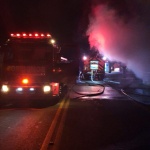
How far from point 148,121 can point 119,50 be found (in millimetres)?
17618

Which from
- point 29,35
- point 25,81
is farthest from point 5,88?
point 29,35

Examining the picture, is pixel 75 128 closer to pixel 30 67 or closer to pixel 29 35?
pixel 30 67

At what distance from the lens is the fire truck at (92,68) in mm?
34956

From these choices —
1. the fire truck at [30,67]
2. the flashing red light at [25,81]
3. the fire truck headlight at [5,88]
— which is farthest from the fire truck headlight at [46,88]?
the fire truck headlight at [5,88]

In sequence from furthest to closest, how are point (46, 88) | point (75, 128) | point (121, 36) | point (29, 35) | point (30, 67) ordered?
point (121, 36)
point (29, 35)
point (30, 67)
point (46, 88)
point (75, 128)

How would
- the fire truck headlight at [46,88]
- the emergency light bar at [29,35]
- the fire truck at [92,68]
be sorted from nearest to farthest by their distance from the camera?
1. the fire truck headlight at [46,88]
2. the emergency light bar at [29,35]
3. the fire truck at [92,68]

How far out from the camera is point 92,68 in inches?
1427

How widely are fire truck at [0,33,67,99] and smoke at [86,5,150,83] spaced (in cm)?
959

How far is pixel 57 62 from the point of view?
15453 mm

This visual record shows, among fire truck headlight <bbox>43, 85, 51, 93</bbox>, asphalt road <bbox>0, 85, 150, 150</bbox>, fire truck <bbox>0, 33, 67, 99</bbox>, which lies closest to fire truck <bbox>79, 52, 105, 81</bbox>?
fire truck <bbox>0, 33, 67, 99</bbox>

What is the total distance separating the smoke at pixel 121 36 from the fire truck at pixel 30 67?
31.4ft

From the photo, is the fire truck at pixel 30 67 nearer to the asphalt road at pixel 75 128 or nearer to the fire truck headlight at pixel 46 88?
the fire truck headlight at pixel 46 88

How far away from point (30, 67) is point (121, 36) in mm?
12049

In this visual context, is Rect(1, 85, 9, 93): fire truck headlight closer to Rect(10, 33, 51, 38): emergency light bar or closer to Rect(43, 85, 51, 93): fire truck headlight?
Rect(43, 85, 51, 93): fire truck headlight
